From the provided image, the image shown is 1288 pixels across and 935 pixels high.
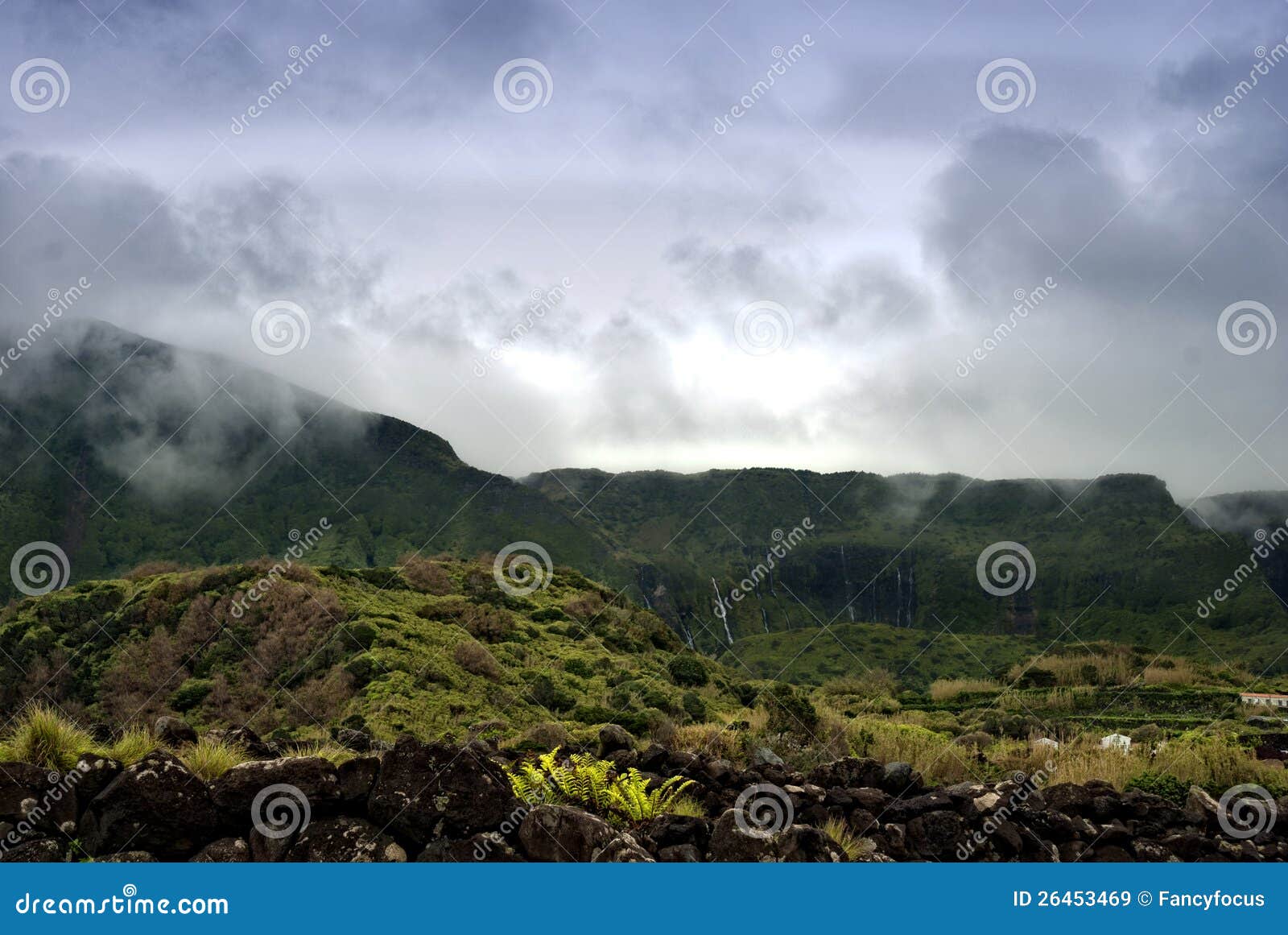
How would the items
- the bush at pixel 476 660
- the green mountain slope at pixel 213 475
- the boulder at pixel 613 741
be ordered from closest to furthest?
the boulder at pixel 613 741, the bush at pixel 476 660, the green mountain slope at pixel 213 475

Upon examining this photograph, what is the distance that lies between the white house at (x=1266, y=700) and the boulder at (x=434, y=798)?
35.9 meters

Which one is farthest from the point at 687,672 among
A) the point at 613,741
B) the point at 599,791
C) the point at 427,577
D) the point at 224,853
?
the point at 224,853

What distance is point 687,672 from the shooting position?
35781mm

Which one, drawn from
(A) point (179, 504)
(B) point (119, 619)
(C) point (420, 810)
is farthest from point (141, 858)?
(A) point (179, 504)

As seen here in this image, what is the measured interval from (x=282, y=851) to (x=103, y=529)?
117m

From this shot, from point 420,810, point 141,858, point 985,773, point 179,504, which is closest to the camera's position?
point 141,858

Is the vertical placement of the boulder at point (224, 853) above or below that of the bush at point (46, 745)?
below

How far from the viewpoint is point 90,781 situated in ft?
35.2

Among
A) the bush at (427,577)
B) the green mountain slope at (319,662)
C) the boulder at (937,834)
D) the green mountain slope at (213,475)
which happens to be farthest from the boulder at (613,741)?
the green mountain slope at (213,475)

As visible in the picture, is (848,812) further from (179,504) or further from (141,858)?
(179,504)

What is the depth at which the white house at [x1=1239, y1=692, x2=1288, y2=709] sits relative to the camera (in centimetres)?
3519

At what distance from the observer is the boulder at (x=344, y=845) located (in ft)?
34.7

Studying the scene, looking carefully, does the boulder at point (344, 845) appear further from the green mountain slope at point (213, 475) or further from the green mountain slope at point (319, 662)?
the green mountain slope at point (213, 475)

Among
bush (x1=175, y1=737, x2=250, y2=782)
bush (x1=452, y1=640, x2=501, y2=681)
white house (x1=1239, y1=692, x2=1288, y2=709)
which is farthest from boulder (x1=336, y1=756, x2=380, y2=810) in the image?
white house (x1=1239, y1=692, x2=1288, y2=709)
